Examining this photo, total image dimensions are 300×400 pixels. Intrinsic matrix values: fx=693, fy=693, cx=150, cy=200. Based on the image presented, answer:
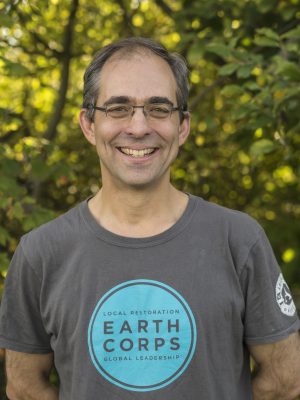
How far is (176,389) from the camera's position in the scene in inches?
81.6

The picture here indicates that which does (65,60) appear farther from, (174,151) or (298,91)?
(174,151)

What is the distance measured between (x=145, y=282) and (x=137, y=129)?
473 millimetres

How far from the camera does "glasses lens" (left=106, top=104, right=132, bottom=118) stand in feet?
7.14

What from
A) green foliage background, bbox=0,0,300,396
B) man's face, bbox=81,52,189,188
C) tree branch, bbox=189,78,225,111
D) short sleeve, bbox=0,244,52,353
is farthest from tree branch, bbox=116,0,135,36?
short sleeve, bbox=0,244,52,353

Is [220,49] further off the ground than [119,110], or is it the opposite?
[220,49]

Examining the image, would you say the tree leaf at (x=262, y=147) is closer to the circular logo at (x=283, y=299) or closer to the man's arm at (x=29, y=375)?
the circular logo at (x=283, y=299)

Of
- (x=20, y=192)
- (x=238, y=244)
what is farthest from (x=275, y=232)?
(x=238, y=244)

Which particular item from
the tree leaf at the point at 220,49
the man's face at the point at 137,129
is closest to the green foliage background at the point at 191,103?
the tree leaf at the point at 220,49

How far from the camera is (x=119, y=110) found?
2.19 meters

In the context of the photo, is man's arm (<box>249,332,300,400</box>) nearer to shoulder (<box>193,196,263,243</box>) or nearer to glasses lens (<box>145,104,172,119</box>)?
shoulder (<box>193,196,263,243</box>)

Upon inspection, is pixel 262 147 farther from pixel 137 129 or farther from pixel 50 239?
pixel 50 239

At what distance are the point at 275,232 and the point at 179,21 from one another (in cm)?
177

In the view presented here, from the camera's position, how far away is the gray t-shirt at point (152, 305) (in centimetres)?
208

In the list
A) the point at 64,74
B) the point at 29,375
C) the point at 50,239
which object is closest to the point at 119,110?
the point at 50,239
